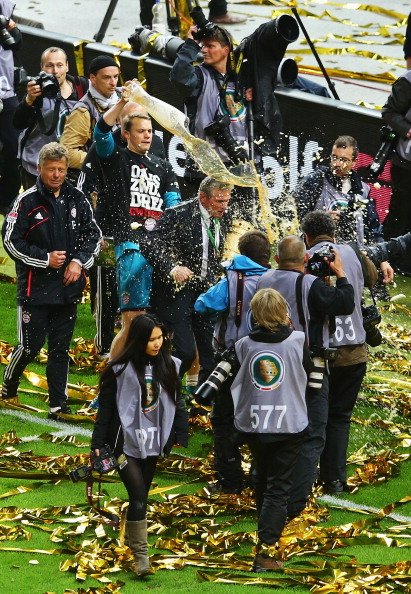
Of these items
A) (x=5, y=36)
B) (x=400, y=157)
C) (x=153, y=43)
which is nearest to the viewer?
(x=400, y=157)

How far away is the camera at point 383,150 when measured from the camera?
42.8 ft

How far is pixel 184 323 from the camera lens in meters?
10.7

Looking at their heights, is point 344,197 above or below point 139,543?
above

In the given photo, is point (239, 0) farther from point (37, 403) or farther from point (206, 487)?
point (206, 487)

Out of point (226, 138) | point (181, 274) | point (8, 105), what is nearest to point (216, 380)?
point (181, 274)

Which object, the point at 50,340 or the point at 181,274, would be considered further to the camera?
the point at 50,340

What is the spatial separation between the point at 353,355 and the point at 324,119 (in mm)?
4822

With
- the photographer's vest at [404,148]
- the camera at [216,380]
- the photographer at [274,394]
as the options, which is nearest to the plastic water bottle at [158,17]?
the photographer's vest at [404,148]

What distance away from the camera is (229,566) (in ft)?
27.3

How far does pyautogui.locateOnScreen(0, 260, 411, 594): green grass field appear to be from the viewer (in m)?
8.04

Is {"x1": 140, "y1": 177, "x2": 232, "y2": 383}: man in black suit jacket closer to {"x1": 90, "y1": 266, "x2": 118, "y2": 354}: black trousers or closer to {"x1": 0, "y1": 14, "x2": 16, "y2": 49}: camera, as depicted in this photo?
{"x1": 90, "y1": 266, "x2": 118, "y2": 354}: black trousers

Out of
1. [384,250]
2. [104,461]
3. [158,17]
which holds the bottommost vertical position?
[104,461]

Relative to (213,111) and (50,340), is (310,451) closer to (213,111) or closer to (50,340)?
(50,340)

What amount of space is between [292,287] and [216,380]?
74 centimetres
